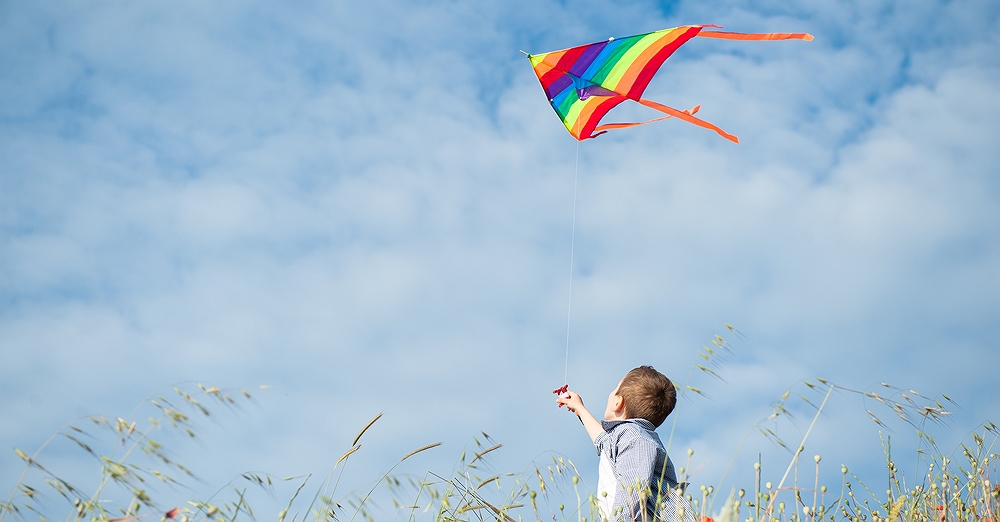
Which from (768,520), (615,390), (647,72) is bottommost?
(768,520)

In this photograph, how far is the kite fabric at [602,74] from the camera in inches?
199

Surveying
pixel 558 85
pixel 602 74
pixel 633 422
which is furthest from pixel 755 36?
pixel 633 422

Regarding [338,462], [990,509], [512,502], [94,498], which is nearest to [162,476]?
[94,498]

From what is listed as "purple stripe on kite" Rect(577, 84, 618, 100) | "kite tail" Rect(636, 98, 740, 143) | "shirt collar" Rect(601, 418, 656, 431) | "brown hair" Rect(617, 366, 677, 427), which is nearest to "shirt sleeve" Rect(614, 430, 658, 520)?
"shirt collar" Rect(601, 418, 656, 431)

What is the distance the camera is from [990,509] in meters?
2.59

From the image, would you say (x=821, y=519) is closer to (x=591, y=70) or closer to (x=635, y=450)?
(x=635, y=450)

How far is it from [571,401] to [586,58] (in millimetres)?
2623

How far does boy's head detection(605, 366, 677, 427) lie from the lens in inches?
141

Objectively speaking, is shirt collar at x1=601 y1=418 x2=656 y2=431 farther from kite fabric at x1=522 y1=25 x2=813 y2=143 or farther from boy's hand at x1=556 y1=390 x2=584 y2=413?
kite fabric at x1=522 y1=25 x2=813 y2=143

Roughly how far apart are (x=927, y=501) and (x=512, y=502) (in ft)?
5.42

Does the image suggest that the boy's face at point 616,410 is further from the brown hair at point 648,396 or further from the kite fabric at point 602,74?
the kite fabric at point 602,74

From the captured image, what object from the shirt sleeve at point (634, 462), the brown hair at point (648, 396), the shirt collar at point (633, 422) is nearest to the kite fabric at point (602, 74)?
the brown hair at point (648, 396)

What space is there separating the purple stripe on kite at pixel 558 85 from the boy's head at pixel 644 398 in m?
2.46

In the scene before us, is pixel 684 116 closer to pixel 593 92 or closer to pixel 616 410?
Result: pixel 593 92
